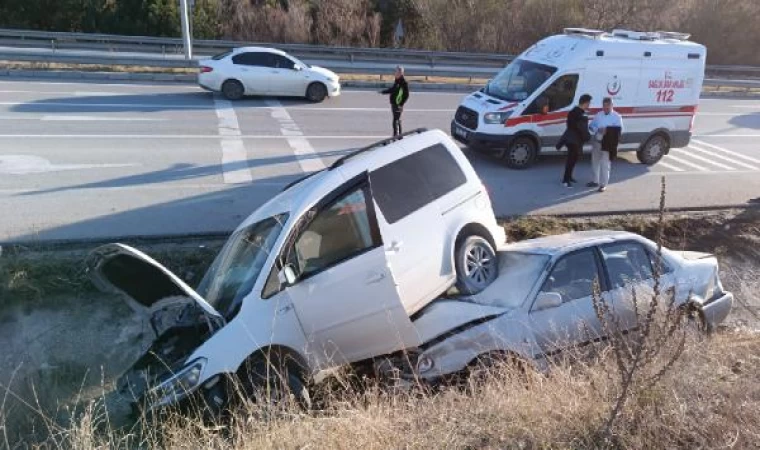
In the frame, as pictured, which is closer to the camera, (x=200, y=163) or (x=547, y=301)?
(x=547, y=301)

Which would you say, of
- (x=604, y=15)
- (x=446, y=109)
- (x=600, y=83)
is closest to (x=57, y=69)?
(x=446, y=109)

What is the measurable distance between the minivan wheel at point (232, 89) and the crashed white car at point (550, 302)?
13977 mm

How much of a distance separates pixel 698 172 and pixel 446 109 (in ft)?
25.9

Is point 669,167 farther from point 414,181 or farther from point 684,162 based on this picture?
point 414,181

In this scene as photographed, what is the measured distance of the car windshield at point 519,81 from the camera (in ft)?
43.8

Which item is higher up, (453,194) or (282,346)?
(453,194)

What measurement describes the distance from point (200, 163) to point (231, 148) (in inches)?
51.5

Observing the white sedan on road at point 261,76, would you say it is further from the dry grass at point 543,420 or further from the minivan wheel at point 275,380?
the dry grass at point 543,420

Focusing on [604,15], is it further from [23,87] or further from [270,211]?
[270,211]

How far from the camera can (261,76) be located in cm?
1923

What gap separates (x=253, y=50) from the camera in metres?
19.5

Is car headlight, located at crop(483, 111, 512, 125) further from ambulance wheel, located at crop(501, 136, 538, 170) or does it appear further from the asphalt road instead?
the asphalt road

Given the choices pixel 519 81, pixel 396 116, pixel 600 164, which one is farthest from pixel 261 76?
pixel 600 164

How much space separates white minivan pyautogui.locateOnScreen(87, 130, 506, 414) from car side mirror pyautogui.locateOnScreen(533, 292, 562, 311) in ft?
2.18
